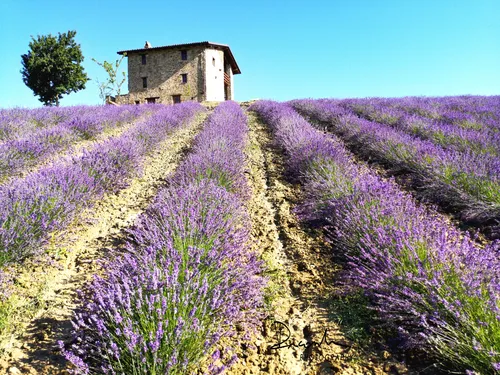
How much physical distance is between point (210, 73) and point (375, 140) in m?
21.0

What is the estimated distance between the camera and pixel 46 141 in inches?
211

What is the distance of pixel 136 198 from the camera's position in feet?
13.1

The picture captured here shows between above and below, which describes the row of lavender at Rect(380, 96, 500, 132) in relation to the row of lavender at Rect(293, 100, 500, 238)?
above

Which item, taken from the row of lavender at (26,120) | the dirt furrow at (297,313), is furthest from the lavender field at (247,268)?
the row of lavender at (26,120)

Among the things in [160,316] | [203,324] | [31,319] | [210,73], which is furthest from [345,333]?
[210,73]

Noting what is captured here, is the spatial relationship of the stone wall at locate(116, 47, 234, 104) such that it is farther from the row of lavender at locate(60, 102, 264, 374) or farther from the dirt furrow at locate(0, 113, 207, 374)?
the row of lavender at locate(60, 102, 264, 374)

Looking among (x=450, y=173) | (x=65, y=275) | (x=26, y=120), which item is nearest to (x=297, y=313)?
(x=65, y=275)

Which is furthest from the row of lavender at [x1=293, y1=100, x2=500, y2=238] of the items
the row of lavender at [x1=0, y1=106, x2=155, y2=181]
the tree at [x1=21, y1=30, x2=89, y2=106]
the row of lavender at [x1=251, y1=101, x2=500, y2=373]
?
the tree at [x1=21, y1=30, x2=89, y2=106]

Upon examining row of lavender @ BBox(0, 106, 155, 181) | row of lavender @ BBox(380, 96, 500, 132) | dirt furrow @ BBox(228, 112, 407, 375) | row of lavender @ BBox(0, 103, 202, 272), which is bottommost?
dirt furrow @ BBox(228, 112, 407, 375)

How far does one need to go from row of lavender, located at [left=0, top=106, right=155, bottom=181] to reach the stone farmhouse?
53.6 ft

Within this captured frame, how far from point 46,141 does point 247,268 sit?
5102mm

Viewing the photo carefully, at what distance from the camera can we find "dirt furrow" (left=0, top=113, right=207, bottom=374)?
159 centimetres

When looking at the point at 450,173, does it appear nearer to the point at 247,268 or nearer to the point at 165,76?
the point at 247,268

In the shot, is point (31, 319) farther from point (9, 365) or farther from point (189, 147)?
point (189, 147)
